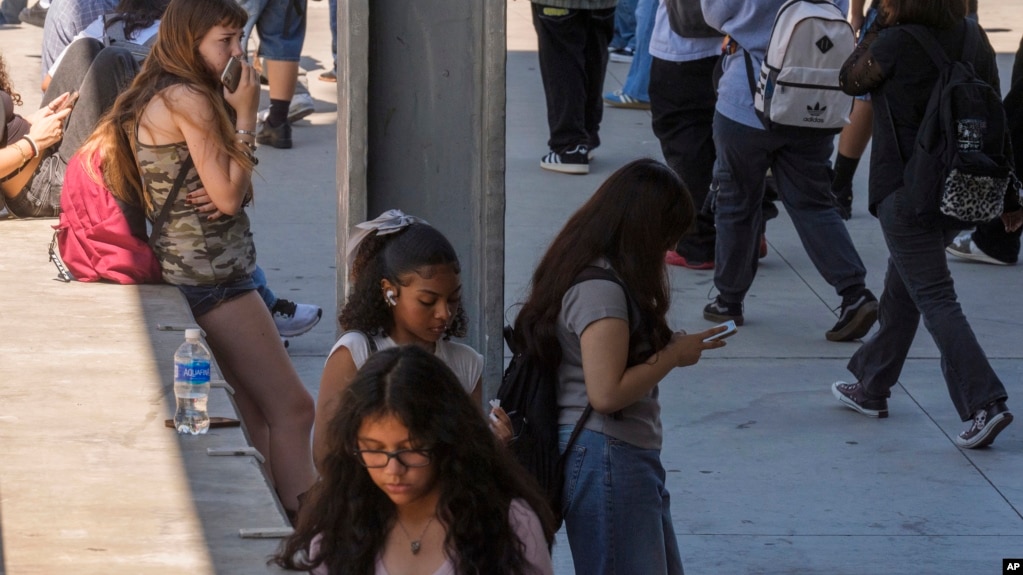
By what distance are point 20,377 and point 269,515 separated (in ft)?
4.82

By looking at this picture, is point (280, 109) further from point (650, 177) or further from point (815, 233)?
point (650, 177)

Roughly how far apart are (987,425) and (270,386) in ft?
8.78

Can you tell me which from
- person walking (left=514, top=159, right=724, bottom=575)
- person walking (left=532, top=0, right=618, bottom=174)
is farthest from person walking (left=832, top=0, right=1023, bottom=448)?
person walking (left=532, top=0, right=618, bottom=174)

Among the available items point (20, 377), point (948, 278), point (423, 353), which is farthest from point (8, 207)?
point (423, 353)

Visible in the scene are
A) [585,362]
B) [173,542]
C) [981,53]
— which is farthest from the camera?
[981,53]

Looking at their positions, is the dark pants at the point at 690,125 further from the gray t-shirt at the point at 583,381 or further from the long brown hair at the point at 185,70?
the gray t-shirt at the point at 583,381

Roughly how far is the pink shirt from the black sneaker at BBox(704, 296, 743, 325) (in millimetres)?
4377

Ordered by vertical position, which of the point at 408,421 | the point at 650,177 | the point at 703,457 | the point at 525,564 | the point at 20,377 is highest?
the point at 650,177

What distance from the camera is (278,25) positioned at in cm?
1003

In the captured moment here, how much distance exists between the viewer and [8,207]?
683 centimetres

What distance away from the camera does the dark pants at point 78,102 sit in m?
5.84

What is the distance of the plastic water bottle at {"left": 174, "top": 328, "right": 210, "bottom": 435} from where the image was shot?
423 centimetres

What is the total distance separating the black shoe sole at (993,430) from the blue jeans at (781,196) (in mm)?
1313

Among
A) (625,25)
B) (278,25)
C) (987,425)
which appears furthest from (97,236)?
(625,25)
